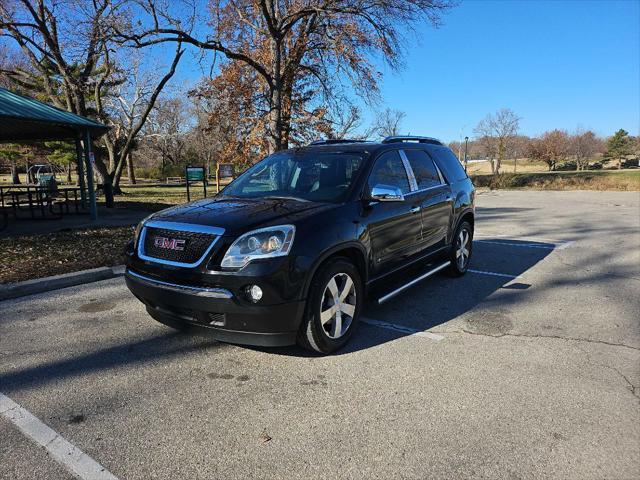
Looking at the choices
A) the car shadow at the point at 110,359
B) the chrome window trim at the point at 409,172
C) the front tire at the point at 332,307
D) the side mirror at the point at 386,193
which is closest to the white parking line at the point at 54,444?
the car shadow at the point at 110,359

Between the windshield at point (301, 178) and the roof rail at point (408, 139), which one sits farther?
the roof rail at point (408, 139)

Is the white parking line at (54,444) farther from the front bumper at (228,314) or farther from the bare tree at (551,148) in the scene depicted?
the bare tree at (551,148)

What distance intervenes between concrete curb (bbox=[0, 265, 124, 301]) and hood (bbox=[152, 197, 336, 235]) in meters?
2.78

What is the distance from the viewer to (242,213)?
12.2 ft

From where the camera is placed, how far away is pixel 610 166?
8525 centimetres

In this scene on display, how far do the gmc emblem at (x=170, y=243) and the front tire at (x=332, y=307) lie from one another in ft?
3.53

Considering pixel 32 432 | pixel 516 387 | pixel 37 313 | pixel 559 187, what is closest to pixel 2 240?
pixel 37 313

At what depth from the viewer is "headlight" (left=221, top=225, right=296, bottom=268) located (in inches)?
131

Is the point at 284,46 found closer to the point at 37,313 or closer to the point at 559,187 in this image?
the point at 37,313

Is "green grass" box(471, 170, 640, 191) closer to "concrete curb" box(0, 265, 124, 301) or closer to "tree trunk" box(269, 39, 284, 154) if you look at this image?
"tree trunk" box(269, 39, 284, 154)

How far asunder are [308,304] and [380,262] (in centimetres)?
112

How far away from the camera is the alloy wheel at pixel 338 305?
12.2 ft

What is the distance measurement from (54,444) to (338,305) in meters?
2.17

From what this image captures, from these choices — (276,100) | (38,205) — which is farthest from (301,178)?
(38,205)
